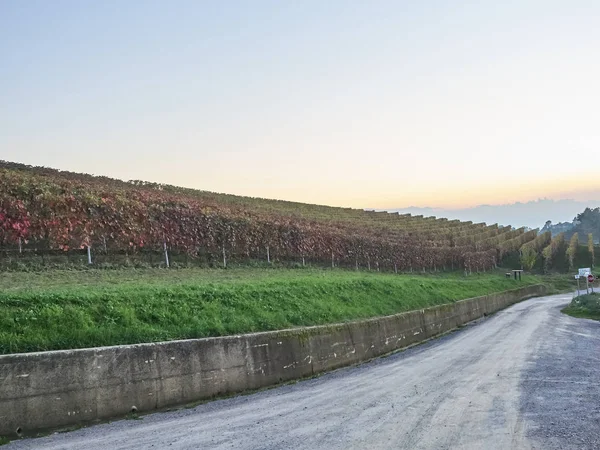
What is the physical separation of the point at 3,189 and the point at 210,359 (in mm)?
10843

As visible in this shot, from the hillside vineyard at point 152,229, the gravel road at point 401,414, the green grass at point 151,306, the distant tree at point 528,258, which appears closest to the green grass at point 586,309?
the green grass at point 151,306

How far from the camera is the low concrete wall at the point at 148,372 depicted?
8203mm

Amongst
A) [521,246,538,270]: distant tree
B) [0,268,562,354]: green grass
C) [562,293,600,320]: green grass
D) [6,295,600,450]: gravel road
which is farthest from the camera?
[521,246,538,270]: distant tree

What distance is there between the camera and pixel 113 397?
912 cm

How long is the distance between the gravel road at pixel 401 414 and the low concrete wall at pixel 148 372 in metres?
0.41

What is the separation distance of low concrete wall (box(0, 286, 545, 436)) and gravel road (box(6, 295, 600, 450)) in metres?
0.41

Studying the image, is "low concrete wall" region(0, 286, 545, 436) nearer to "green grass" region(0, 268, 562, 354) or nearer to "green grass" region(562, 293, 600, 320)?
"green grass" region(0, 268, 562, 354)

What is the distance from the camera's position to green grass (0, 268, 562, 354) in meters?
9.64

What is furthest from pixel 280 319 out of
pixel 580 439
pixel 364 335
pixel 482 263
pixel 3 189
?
pixel 482 263

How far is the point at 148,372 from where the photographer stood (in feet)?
31.8

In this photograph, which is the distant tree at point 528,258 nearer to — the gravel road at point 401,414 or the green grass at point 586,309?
the green grass at point 586,309

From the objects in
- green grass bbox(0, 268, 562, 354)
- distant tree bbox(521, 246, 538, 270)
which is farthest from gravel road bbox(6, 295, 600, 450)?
distant tree bbox(521, 246, 538, 270)

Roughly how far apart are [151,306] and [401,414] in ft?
19.2

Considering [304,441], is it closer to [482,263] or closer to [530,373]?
[530,373]
